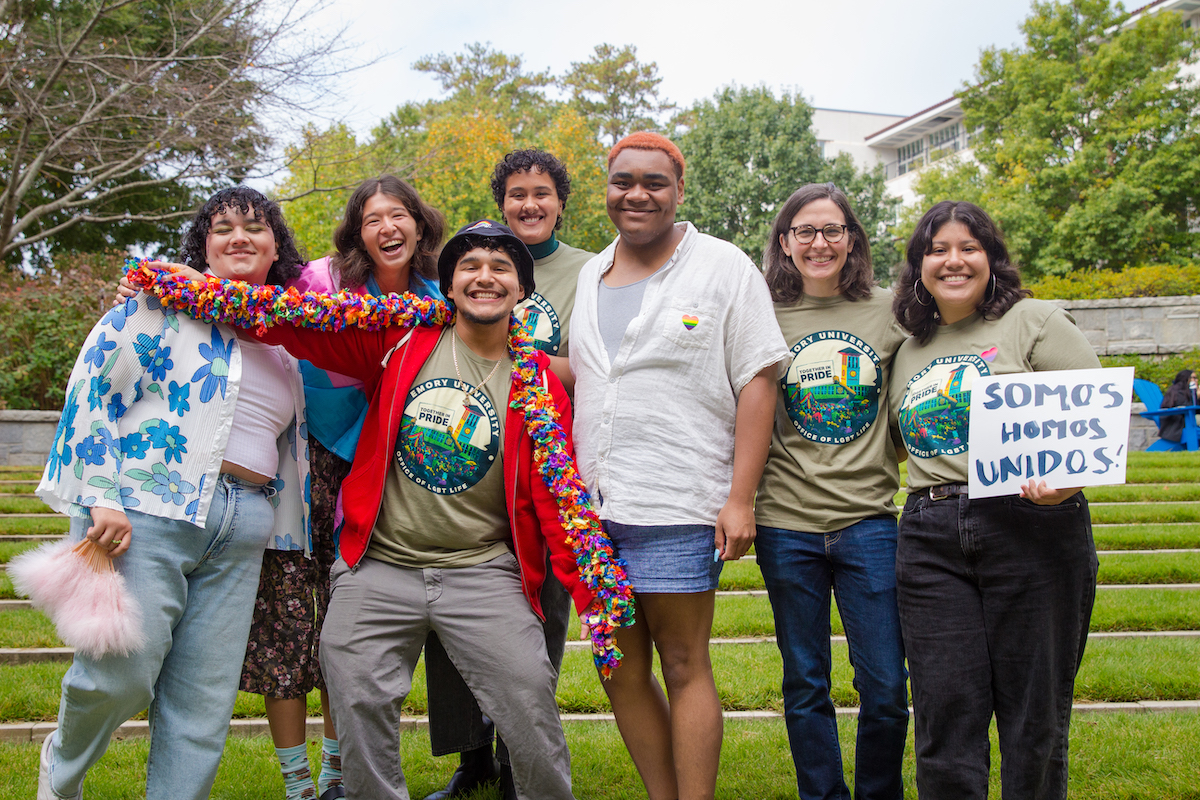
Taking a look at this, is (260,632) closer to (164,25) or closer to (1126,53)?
(164,25)

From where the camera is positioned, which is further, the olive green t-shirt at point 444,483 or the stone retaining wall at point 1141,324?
the stone retaining wall at point 1141,324

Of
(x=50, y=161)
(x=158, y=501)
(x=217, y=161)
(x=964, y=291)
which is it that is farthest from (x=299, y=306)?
(x=50, y=161)

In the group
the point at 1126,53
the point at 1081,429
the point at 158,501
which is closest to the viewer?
the point at 1081,429

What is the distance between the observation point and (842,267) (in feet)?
11.2

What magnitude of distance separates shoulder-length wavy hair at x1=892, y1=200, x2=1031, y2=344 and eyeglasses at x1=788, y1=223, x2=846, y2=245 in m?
0.26

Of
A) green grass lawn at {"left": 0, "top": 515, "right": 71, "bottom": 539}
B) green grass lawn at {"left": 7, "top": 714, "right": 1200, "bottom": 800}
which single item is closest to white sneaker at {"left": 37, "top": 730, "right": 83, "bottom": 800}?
green grass lawn at {"left": 7, "top": 714, "right": 1200, "bottom": 800}

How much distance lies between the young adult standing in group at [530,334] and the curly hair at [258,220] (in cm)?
93

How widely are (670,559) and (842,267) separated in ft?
4.42

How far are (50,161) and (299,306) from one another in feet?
34.7

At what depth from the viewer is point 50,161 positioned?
11.3 meters

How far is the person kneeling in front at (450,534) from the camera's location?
2.90m

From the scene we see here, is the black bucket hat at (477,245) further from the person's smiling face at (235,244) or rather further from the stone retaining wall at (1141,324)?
the stone retaining wall at (1141,324)

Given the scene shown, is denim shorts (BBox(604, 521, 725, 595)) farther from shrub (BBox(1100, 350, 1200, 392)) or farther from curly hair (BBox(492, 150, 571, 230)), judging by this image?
shrub (BBox(1100, 350, 1200, 392))

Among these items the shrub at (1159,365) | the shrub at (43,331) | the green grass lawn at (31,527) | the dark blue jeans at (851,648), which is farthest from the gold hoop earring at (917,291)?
the shrub at (43,331)
